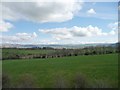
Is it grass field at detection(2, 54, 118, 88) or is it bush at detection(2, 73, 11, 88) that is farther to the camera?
grass field at detection(2, 54, 118, 88)

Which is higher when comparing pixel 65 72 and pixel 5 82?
pixel 5 82

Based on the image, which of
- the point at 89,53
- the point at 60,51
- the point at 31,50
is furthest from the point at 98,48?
the point at 31,50

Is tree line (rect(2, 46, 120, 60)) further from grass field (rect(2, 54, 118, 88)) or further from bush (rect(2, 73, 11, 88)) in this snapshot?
bush (rect(2, 73, 11, 88))

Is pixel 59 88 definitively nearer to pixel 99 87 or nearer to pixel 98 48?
pixel 99 87

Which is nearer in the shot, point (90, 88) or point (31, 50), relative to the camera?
point (90, 88)

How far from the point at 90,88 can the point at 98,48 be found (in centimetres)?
4582

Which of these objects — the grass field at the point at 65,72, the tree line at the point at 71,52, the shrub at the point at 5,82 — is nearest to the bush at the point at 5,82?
the shrub at the point at 5,82

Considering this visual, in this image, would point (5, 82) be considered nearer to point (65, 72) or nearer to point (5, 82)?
point (5, 82)

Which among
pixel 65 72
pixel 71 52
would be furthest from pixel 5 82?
pixel 71 52

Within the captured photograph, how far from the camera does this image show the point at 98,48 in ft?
192

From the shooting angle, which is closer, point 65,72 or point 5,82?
point 5,82

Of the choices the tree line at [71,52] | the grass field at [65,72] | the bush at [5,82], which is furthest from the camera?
the tree line at [71,52]

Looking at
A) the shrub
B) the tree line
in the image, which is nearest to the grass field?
the shrub

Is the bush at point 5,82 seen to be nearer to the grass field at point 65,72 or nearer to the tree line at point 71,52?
the grass field at point 65,72
